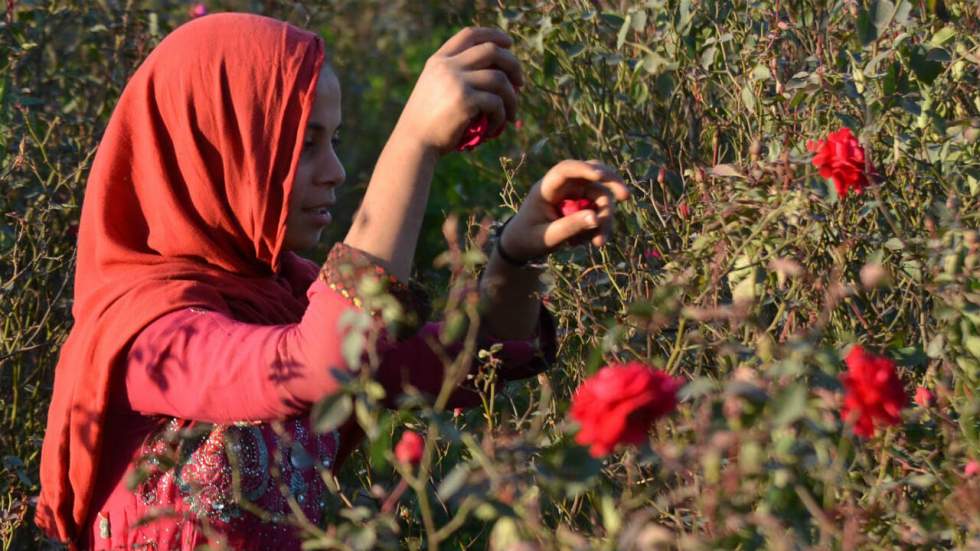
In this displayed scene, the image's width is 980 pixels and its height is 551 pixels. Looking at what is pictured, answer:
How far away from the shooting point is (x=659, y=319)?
55.4 inches

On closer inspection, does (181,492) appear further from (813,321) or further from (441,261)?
(813,321)

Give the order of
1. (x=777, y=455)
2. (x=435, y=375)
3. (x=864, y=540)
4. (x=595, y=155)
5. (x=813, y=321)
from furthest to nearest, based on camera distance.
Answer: (x=595, y=155), (x=813, y=321), (x=435, y=375), (x=864, y=540), (x=777, y=455)

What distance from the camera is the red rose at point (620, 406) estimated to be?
122cm

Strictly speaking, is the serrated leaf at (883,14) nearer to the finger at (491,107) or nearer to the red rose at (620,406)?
the finger at (491,107)

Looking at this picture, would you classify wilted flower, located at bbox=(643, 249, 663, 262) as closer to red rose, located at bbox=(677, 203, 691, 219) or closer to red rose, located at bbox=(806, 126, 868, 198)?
red rose, located at bbox=(677, 203, 691, 219)

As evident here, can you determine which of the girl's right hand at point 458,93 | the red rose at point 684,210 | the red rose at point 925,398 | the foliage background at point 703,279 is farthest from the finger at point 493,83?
the red rose at point 684,210

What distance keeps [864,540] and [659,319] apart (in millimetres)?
308

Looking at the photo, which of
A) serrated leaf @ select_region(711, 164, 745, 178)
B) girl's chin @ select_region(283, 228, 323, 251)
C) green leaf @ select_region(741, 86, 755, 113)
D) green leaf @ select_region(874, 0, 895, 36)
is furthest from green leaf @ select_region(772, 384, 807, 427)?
green leaf @ select_region(741, 86, 755, 113)

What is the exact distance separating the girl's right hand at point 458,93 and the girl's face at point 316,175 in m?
0.35

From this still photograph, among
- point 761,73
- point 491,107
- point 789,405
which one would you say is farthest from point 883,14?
point 789,405

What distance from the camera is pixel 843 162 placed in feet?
6.18

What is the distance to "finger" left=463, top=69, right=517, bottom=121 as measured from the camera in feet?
5.46

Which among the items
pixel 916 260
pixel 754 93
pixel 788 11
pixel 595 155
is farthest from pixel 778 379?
pixel 595 155

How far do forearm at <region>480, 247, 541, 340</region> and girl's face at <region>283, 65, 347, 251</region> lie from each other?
239 mm
